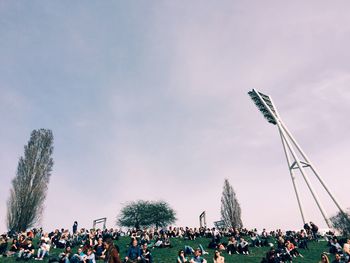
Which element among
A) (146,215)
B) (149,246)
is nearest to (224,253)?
(149,246)

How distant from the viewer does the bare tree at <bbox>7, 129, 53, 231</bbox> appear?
39.2 m

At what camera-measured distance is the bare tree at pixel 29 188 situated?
39219 millimetres

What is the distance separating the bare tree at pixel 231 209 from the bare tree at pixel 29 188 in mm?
36850

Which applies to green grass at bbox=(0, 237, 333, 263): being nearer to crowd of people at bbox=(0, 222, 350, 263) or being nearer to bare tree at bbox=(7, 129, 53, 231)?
crowd of people at bbox=(0, 222, 350, 263)

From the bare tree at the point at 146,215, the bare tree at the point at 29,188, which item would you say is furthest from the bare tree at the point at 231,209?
the bare tree at the point at 29,188

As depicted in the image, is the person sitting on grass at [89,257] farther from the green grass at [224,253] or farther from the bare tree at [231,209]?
the bare tree at [231,209]

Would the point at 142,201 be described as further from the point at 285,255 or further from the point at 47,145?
the point at 285,255

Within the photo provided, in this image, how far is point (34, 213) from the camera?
39.9 meters

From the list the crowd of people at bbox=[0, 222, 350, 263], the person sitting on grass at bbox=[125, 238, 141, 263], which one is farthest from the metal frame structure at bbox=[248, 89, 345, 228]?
the person sitting on grass at bbox=[125, 238, 141, 263]

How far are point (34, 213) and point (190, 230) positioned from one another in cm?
2460

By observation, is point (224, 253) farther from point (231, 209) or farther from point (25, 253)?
point (231, 209)

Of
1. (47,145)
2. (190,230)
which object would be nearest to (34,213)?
(47,145)

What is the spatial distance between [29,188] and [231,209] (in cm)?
4027

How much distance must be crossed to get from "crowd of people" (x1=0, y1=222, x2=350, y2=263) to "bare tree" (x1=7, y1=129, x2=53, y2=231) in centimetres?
947
